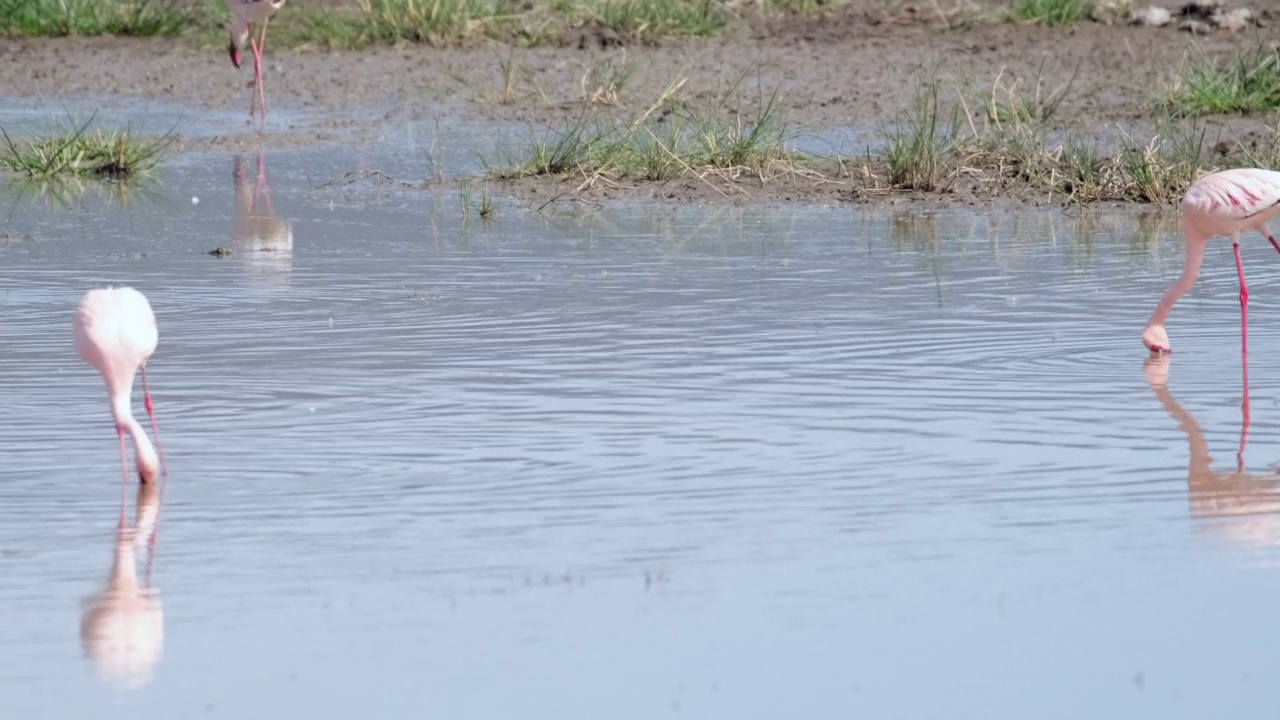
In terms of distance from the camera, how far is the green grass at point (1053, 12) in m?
17.5

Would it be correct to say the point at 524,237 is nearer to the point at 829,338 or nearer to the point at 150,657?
the point at 829,338

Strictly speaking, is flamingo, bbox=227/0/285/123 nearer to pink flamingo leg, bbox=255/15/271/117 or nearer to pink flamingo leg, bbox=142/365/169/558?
pink flamingo leg, bbox=255/15/271/117

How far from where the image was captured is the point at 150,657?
466cm

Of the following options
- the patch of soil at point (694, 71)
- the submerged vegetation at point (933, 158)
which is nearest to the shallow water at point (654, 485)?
Answer: the submerged vegetation at point (933, 158)

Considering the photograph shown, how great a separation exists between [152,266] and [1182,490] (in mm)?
5423

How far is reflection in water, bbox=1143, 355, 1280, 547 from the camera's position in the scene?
217 inches

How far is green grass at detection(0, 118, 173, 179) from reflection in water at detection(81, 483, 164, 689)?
761 centimetres

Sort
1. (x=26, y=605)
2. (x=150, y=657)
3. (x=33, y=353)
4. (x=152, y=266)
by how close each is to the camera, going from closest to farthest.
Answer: (x=150, y=657)
(x=26, y=605)
(x=33, y=353)
(x=152, y=266)

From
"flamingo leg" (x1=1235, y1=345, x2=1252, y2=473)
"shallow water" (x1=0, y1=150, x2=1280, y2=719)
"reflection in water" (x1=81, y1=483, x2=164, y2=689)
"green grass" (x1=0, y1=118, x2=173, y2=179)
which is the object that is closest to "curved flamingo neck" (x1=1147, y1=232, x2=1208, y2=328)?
"shallow water" (x1=0, y1=150, x2=1280, y2=719)

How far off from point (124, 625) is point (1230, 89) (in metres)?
10.3

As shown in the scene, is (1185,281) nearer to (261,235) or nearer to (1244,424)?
(1244,424)

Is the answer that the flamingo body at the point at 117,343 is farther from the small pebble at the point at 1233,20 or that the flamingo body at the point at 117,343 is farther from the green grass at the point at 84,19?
the green grass at the point at 84,19

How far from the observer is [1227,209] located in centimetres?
805

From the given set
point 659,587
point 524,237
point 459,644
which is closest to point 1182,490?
point 659,587
